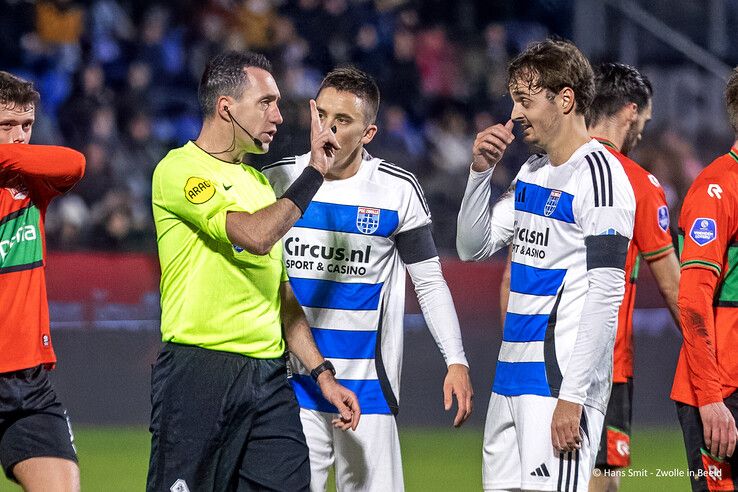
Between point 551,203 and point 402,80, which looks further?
point 402,80

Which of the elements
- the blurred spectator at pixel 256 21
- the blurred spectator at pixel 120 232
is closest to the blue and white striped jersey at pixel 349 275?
the blurred spectator at pixel 120 232

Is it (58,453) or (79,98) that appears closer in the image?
Answer: (58,453)

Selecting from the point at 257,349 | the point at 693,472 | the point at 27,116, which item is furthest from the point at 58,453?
the point at 693,472

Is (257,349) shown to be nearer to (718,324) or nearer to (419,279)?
(419,279)

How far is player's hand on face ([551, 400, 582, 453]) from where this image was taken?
4.13 metres

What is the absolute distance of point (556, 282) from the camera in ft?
14.5

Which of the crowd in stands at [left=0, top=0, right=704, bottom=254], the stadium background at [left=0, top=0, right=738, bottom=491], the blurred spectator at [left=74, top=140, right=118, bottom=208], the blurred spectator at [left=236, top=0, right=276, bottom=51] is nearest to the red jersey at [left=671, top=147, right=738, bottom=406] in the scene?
the stadium background at [left=0, top=0, right=738, bottom=491]

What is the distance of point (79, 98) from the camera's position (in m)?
13.1

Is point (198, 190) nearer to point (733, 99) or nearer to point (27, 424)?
point (27, 424)

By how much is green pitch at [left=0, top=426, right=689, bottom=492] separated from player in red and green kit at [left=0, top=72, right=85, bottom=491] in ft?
9.14

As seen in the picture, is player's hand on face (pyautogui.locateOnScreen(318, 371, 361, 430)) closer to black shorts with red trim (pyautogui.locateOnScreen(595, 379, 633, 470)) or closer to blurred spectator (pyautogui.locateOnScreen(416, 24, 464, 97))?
black shorts with red trim (pyautogui.locateOnScreen(595, 379, 633, 470))

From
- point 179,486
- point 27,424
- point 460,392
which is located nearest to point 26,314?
point 27,424

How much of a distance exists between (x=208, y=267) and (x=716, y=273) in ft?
6.38

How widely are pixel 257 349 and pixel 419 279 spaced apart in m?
1.00
